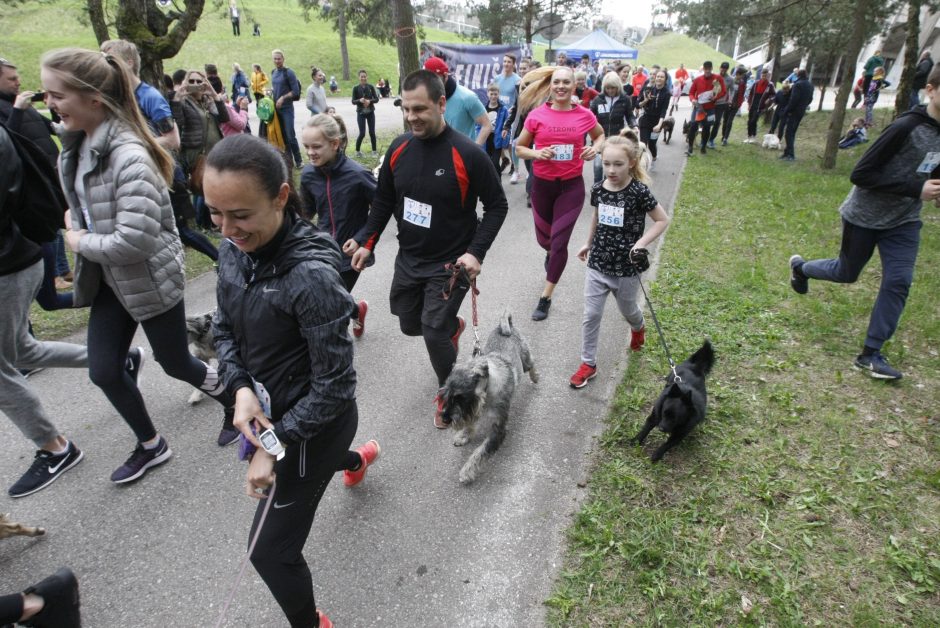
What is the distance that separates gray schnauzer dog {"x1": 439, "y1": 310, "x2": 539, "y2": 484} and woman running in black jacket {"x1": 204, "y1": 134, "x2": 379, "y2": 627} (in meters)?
1.14

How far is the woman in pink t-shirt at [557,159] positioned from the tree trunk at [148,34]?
271 inches

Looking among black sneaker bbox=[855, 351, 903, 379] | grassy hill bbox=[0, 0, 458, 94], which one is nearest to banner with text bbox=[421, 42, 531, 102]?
black sneaker bbox=[855, 351, 903, 379]

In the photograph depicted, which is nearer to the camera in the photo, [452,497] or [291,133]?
[452,497]

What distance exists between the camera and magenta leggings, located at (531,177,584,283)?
5.04m

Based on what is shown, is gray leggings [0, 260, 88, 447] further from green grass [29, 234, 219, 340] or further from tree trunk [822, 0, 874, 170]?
tree trunk [822, 0, 874, 170]

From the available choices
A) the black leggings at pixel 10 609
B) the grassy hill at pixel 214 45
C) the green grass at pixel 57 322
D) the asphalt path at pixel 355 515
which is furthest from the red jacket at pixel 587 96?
the grassy hill at pixel 214 45

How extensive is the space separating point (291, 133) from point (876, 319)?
36.1ft

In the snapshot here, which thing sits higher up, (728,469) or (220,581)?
(728,469)

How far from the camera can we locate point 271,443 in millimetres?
1657

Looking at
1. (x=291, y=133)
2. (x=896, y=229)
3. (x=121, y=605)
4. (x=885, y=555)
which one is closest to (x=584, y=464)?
(x=885, y=555)

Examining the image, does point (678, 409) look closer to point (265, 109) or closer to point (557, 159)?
point (557, 159)

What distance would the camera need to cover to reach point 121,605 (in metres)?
2.44

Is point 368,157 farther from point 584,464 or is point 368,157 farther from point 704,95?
point 584,464

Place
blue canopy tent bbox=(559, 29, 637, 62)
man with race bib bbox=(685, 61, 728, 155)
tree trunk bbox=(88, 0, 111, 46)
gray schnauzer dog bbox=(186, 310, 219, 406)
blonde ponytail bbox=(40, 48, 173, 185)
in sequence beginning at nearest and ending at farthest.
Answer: blonde ponytail bbox=(40, 48, 173, 185) < gray schnauzer dog bbox=(186, 310, 219, 406) < tree trunk bbox=(88, 0, 111, 46) < man with race bib bbox=(685, 61, 728, 155) < blue canopy tent bbox=(559, 29, 637, 62)
